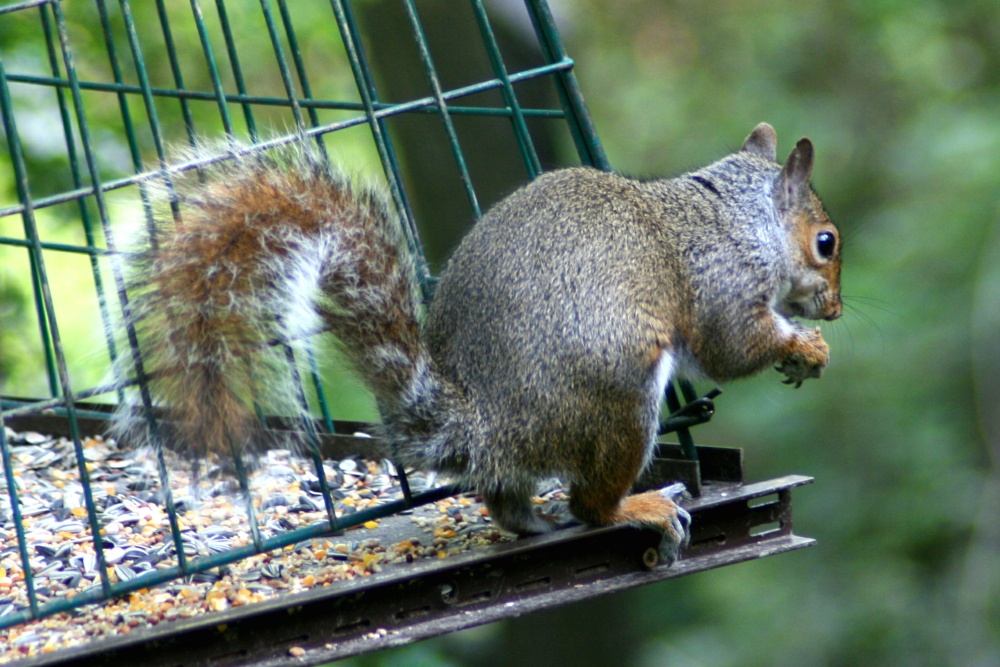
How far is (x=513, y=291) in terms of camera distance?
205 cm

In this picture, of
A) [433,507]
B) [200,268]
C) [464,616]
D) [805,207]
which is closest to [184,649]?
[464,616]

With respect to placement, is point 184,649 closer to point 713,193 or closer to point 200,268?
point 200,268

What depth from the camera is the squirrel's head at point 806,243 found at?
2.56m

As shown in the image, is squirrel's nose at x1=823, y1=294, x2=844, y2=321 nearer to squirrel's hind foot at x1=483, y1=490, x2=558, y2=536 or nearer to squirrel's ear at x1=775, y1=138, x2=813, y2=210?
squirrel's ear at x1=775, y1=138, x2=813, y2=210

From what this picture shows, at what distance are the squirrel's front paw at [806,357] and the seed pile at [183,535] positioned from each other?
55 centimetres

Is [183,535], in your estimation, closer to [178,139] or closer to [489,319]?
[489,319]

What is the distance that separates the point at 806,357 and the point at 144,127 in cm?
241

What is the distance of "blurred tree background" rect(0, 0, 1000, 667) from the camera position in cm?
422

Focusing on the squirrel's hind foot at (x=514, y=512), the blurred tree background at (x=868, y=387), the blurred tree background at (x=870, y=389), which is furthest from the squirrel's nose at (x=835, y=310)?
the blurred tree background at (x=870, y=389)

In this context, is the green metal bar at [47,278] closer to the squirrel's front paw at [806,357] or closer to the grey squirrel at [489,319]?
the grey squirrel at [489,319]

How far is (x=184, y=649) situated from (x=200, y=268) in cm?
55

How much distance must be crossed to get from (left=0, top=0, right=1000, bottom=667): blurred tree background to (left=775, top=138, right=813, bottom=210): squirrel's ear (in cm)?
134

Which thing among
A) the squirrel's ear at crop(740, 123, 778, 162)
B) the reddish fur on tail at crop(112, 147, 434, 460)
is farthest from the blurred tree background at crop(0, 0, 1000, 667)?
the reddish fur on tail at crop(112, 147, 434, 460)

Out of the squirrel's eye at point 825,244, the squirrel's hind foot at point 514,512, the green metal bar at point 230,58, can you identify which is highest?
the green metal bar at point 230,58
